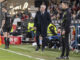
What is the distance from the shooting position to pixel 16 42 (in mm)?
21312

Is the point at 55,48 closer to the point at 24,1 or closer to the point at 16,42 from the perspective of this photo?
the point at 16,42

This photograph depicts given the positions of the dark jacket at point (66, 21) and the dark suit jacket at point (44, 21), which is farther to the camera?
the dark suit jacket at point (44, 21)

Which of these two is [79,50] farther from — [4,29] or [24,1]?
Result: [24,1]

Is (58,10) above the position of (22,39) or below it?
above

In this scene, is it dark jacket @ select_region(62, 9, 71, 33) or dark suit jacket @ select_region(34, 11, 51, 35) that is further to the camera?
dark suit jacket @ select_region(34, 11, 51, 35)

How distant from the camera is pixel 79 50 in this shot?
15.1 meters

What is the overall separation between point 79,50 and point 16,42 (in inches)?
275

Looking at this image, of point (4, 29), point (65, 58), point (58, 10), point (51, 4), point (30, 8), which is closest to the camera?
point (65, 58)

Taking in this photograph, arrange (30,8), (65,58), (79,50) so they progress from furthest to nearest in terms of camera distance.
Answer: (30,8)
(79,50)
(65,58)

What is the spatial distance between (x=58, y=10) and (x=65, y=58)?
12772 mm

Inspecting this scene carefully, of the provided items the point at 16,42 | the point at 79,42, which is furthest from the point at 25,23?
the point at 79,42

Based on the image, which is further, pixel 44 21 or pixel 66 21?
pixel 44 21

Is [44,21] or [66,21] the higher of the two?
[66,21]

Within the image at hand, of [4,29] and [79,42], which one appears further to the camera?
[4,29]
